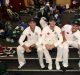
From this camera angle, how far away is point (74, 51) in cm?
1116

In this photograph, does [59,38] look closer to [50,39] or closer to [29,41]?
[50,39]

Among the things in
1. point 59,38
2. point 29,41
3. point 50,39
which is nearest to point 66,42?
point 59,38

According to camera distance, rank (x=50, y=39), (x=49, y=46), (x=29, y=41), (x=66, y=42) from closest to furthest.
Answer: (x=49, y=46) < (x=66, y=42) < (x=50, y=39) < (x=29, y=41)

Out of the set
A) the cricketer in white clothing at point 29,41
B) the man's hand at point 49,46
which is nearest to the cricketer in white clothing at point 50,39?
the man's hand at point 49,46

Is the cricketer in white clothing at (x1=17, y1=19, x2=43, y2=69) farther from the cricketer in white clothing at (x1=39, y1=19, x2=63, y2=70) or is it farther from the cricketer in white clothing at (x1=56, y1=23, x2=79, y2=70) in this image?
the cricketer in white clothing at (x1=56, y1=23, x2=79, y2=70)

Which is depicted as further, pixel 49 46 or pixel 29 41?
pixel 29 41

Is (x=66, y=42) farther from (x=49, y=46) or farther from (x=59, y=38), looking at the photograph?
(x=49, y=46)

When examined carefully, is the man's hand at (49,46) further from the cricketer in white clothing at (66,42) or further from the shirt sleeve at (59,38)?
the cricketer in white clothing at (66,42)

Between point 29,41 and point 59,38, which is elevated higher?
point 59,38

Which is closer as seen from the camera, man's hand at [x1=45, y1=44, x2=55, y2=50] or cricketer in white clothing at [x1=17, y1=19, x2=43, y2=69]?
man's hand at [x1=45, y1=44, x2=55, y2=50]

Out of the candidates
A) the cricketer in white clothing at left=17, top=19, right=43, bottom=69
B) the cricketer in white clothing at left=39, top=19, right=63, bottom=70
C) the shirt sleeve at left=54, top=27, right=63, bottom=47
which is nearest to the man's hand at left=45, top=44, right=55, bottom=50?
the cricketer in white clothing at left=39, top=19, right=63, bottom=70

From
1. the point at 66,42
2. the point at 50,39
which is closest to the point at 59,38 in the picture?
the point at 66,42

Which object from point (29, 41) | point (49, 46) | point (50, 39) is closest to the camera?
point (49, 46)

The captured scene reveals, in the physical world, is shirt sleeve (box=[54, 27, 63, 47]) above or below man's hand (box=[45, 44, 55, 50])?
above
